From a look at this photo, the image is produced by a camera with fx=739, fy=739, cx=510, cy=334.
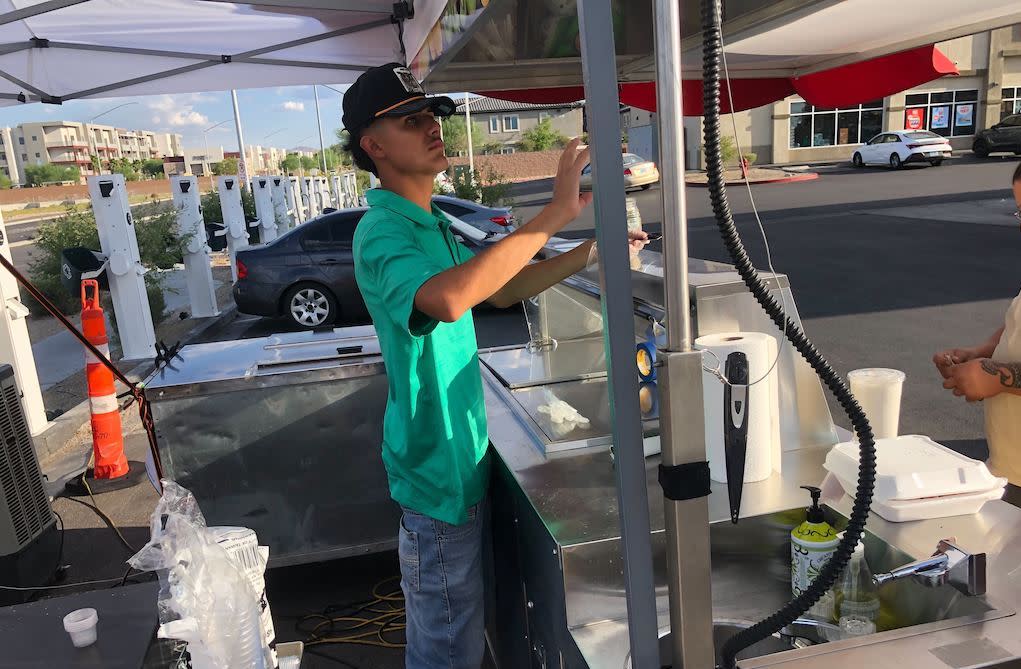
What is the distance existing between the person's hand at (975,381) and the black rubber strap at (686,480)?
62.0 inches

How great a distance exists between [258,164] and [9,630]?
97743 millimetres

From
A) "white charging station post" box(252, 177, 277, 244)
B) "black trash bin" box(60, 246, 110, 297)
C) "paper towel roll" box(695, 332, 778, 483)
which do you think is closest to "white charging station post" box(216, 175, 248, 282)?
"white charging station post" box(252, 177, 277, 244)

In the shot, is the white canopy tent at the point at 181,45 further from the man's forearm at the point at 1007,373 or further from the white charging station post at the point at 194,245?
the white charging station post at the point at 194,245

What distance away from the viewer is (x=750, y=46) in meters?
2.08

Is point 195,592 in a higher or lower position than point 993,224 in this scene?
higher

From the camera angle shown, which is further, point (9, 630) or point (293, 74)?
point (293, 74)

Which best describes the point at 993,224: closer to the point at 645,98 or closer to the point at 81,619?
the point at 645,98

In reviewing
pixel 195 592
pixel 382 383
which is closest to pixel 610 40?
pixel 195 592

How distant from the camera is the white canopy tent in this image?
4.31m

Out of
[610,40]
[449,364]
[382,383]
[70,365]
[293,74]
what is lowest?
[70,365]

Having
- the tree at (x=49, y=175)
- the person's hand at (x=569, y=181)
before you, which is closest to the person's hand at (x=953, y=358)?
the person's hand at (x=569, y=181)

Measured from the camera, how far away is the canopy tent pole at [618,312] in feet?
3.33

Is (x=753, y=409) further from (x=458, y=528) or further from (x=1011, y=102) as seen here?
(x=1011, y=102)

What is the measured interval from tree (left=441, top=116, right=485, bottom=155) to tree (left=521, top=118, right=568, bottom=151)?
4582 millimetres
